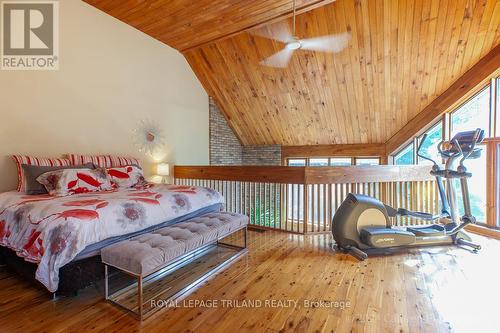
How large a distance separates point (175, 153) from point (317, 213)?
10.4ft

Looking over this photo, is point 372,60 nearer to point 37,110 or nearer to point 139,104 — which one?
point 139,104

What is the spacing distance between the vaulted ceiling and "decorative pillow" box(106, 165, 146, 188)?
2487 millimetres

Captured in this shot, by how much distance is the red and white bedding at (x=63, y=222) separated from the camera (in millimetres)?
1844

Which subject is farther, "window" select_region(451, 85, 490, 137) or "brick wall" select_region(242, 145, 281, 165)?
"brick wall" select_region(242, 145, 281, 165)

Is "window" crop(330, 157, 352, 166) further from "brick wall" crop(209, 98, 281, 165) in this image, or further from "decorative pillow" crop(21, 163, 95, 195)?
"decorative pillow" crop(21, 163, 95, 195)

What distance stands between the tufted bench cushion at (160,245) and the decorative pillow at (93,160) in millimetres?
1906

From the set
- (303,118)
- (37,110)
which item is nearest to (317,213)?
(303,118)

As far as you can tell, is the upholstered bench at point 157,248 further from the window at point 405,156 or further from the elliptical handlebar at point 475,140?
the window at point 405,156

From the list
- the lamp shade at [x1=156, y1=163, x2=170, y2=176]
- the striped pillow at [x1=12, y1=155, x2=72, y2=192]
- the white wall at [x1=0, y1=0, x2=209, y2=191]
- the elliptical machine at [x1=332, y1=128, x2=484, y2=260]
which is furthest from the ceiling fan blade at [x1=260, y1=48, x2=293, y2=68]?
the striped pillow at [x1=12, y1=155, x2=72, y2=192]

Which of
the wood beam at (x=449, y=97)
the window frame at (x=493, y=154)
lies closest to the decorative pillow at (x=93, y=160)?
the wood beam at (x=449, y=97)

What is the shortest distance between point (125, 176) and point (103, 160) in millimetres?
596

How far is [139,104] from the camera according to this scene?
4531 millimetres

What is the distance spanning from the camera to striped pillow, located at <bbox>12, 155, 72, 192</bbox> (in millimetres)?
2912

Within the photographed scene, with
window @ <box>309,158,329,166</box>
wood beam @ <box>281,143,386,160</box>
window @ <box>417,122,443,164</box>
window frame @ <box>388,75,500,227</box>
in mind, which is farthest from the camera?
window @ <box>309,158,329,166</box>
